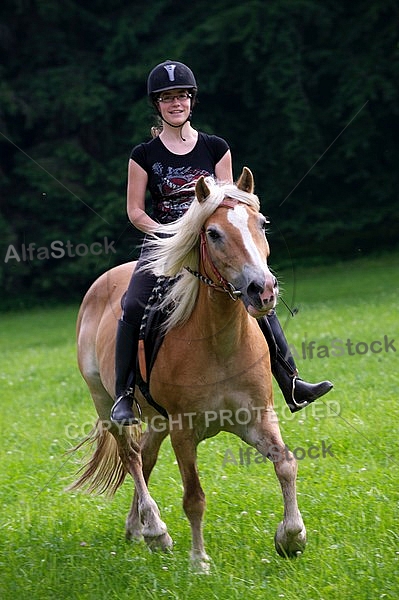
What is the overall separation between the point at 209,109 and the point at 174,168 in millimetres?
24448

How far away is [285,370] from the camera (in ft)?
19.4

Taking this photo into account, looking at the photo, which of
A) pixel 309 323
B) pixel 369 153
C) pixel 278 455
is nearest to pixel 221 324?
pixel 278 455

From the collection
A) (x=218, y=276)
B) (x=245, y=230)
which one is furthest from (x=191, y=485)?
(x=245, y=230)

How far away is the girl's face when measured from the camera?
18.8 ft

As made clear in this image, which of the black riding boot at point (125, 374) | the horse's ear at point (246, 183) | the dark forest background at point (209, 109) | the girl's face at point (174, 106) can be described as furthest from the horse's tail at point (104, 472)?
the dark forest background at point (209, 109)

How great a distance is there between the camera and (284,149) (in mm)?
27500

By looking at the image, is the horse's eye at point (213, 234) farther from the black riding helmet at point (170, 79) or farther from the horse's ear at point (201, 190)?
the black riding helmet at point (170, 79)

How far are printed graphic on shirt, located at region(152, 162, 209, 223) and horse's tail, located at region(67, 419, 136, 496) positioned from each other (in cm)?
205

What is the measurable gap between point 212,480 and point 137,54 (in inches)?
988

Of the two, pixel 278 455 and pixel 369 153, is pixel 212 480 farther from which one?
pixel 369 153

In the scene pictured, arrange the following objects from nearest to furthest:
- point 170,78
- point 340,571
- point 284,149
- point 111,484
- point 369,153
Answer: point 340,571
point 170,78
point 111,484
point 284,149
point 369,153

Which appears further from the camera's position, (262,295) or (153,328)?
(153,328)

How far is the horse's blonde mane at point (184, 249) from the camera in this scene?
5074 mm
